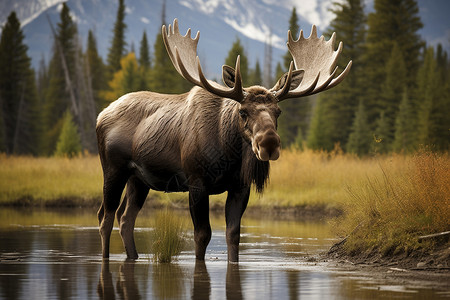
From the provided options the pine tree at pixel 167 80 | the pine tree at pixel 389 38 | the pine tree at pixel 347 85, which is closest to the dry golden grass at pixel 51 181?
the pine tree at pixel 347 85

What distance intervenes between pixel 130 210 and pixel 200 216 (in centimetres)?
162

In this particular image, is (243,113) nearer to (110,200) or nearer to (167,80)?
(110,200)

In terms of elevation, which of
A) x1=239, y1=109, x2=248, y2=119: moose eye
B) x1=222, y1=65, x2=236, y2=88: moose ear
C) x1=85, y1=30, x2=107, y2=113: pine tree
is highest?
x1=85, y1=30, x2=107, y2=113: pine tree

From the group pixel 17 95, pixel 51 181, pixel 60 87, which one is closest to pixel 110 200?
pixel 51 181

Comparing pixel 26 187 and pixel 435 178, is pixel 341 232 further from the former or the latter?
pixel 26 187

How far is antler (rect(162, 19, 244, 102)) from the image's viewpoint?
385 inches

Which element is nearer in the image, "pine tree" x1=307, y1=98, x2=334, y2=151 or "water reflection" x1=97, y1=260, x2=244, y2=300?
"water reflection" x1=97, y1=260, x2=244, y2=300

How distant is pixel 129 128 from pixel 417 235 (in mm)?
4293

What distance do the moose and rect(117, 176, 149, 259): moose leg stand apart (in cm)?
1

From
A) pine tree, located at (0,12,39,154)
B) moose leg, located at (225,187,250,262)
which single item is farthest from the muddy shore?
pine tree, located at (0,12,39,154)

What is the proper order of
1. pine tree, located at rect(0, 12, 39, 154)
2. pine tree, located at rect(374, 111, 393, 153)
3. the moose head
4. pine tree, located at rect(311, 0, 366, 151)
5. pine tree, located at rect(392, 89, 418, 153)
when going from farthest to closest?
pine tree, located at rect(0, 12, 39, 154) < pine tree, located at rect(311, 0, 366, 151) < pine tree, located at rect(374, 111, 393, 153) < pine tree, located at rect(392, 89, 418, 153) < the moose head

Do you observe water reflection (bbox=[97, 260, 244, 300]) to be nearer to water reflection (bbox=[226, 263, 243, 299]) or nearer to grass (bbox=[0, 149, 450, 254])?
water reflection (bbox=[226, 263, 243, 299])

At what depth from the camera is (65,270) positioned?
9.30 m

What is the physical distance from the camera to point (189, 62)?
10867mm
